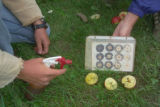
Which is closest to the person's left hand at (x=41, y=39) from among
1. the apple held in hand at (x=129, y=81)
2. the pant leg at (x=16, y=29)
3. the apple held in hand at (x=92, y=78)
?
the pant leg at (x=16, y=29)

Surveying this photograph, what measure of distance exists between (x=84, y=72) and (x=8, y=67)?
825mm

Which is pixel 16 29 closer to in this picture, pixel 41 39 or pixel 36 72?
pixel 41 39

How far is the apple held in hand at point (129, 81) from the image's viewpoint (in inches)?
72.4

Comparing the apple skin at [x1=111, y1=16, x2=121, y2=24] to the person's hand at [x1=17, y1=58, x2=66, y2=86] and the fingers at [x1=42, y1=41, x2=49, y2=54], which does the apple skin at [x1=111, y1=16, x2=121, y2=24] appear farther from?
the person's hand at [x1=17, y1=58, x2=66, y2=86]

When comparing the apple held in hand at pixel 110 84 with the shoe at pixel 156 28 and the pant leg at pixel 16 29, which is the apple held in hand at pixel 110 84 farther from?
the pant leg at pixel 16 29

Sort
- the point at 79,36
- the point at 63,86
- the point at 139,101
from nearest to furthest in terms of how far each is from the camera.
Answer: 1. the point at 139,101
2. the point at 63,86
3. the point at 79,36

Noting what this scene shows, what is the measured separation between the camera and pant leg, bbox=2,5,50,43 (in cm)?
209

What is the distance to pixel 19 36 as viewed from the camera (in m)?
2.22

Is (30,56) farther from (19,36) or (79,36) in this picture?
(79,36)

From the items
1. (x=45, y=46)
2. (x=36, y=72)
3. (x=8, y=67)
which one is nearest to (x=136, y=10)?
(x=45, y=46)

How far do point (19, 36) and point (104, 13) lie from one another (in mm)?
1053

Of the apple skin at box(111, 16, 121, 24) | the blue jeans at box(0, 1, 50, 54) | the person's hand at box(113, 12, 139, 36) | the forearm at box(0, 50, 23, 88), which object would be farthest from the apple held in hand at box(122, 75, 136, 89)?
the blue jeans at box(0, 1, 50, 54)

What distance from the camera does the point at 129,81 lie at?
1848 mm

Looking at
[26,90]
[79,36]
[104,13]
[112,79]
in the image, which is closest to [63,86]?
[26,90]
